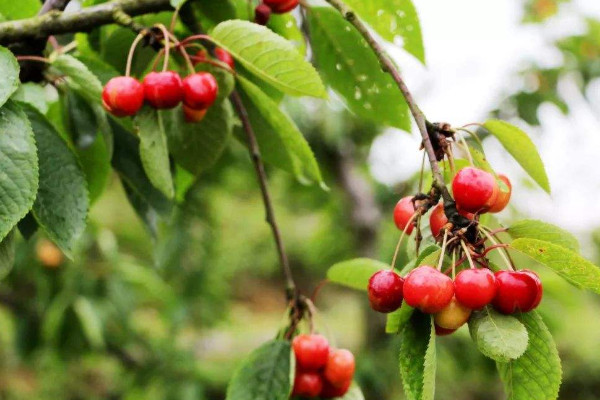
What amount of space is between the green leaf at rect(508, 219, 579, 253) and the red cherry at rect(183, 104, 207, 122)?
385 mm

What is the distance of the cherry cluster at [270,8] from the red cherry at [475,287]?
17.7 inches

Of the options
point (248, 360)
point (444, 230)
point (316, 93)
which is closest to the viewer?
point (444, 230)

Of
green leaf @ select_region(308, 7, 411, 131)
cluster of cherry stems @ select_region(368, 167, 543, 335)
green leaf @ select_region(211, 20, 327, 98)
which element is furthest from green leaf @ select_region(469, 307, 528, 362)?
green leaf @ select_region(308, 7, 411, 131)

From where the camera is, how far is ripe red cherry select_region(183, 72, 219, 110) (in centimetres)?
77

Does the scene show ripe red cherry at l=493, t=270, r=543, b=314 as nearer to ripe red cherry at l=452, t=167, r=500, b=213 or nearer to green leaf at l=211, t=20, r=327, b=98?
ripe red cherry at l=452, t=167, r=500, b=213

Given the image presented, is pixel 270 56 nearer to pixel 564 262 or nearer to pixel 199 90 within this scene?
pixel 199 90

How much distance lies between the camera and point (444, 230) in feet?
1.96

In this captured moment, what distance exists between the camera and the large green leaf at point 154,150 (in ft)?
2.48

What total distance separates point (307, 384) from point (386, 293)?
0.33 m

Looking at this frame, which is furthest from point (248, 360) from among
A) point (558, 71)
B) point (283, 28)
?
point (558, 71)

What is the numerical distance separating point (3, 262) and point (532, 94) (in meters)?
2.49

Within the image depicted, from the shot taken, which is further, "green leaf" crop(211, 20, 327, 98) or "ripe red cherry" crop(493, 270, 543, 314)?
"green leaf" crop(211, 20, 327, 98)

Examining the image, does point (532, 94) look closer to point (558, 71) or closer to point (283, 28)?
point (558, 71)

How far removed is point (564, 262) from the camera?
58cm
